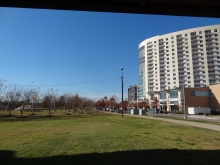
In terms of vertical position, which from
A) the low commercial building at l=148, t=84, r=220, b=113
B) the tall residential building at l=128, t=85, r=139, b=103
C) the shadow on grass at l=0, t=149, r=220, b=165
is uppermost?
the tall residential building at l=128, t=85, r=139, b=103

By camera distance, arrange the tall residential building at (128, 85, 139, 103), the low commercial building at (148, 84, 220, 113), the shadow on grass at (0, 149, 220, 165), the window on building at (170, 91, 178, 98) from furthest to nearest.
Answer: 1. the tall residential building at (128, 85, 139, 103)
2. the window on building at (170, 91, 178, 98)
3. the low commercial building at (148, 84, 220, 113)
4. the shadow on grass at (0, 149, 220, 165)

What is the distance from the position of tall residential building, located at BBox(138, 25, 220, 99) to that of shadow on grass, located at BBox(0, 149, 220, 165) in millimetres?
114698

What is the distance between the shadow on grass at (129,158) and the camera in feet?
23.6

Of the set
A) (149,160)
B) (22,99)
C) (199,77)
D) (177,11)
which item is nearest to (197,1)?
(177,11)

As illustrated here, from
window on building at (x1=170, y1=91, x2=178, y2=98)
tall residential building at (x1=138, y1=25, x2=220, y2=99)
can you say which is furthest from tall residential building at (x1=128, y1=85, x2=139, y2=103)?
window on building at (x1=170, y1=91, x2=178, y2=98)

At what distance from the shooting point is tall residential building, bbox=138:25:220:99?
393ft

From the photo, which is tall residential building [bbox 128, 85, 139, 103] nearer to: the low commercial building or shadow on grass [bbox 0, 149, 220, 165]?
the low commercial building

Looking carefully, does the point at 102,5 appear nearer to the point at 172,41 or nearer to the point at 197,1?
the point at 197,1

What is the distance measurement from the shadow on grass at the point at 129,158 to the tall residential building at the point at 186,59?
376 feet

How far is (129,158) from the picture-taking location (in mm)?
7723

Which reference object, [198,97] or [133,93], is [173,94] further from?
[133,93]

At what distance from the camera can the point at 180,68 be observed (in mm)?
126062

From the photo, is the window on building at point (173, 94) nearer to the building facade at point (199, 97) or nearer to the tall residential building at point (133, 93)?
the building facade at point (199, 97)

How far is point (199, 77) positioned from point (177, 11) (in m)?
123
